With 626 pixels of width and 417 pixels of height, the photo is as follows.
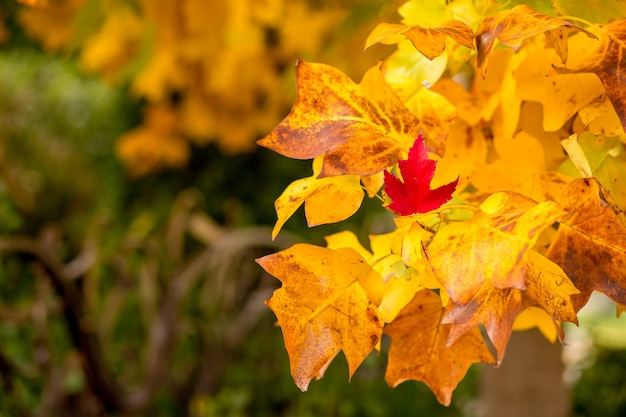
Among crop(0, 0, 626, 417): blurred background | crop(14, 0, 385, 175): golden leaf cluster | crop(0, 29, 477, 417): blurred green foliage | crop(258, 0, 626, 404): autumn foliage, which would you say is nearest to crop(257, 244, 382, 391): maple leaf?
crop(258, 0, 626, 404): autumn foliage

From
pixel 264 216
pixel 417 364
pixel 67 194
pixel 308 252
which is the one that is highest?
pixel 308 252

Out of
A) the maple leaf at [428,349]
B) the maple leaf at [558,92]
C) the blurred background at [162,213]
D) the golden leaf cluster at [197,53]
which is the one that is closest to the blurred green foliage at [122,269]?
the blurred background at [162,213]

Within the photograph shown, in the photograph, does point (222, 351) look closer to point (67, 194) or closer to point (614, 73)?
point (67, 194)

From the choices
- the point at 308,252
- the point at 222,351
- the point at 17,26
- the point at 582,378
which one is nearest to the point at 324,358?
the point at 308,252

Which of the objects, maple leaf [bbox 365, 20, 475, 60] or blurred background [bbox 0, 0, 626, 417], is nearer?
maple leaf [bbox 365, 20, 475, 60]

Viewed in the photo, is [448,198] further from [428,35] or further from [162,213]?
[162,213]

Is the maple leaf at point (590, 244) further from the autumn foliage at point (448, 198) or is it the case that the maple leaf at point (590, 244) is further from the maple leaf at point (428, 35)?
the maple leaf at point (428, 35)

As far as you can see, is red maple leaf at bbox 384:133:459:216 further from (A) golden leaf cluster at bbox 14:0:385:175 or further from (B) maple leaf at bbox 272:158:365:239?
(A) golden leaf cluster at bbox 14:0:385:175
